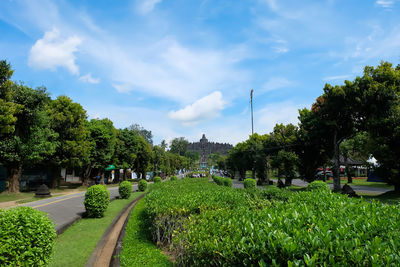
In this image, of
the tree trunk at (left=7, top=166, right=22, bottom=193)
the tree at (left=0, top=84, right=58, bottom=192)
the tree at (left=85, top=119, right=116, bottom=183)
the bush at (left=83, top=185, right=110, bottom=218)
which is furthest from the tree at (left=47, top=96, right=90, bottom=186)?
the bush at (left=83, top=185, right=110, bottom=218)

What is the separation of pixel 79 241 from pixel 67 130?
17497mm

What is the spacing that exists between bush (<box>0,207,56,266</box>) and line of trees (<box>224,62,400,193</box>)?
1876cm

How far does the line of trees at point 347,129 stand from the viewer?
16.7m

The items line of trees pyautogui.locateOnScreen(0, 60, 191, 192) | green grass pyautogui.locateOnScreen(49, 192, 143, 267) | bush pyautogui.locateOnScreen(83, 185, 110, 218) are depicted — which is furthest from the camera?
line of trees pyautogui.locateOnScreen(0, 60, 191, 192)

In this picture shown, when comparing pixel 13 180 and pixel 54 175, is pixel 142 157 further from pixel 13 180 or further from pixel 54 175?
pixel 13 180

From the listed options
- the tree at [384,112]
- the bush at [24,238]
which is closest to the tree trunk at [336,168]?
the tree at [384,112]

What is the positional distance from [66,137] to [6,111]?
26.5 ft

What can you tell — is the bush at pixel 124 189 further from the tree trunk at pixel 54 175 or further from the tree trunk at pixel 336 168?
the tree trunk at pixel 336 168

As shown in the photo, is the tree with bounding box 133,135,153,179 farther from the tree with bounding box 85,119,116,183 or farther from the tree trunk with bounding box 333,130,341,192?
the tree trunk with bounding box 333,130,341,192

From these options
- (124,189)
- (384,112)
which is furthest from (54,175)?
(384,112)

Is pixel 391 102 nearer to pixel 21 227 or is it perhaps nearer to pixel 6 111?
pixel 21 227

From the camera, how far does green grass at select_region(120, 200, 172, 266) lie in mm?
5453

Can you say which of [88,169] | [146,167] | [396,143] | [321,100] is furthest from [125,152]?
[396,143]

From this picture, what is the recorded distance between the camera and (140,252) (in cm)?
616
